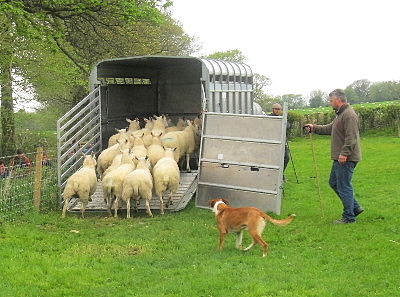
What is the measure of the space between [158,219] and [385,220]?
168 inches

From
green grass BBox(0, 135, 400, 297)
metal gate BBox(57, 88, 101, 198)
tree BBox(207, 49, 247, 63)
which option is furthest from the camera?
tree BBox(207, 49, 247, 63)

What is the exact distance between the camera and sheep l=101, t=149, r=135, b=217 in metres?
11.5

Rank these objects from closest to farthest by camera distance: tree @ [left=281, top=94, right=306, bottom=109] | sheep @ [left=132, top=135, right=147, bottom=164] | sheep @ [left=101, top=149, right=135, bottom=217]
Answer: sheep @ [left=101, top=149, right=135, bottom=217]
sheep @ [left=132, top=135, right=147, bottom=164]
tree @ [left=281, top=94, right=306, bottom=109]

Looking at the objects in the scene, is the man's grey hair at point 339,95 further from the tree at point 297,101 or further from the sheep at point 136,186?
the tree at point 297,101

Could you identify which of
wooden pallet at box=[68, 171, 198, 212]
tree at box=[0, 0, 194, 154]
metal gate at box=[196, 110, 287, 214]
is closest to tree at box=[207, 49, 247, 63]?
tree at box=[0, 0, 194, 154]

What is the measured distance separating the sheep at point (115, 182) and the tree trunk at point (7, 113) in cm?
1327

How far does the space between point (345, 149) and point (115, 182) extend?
179 inches

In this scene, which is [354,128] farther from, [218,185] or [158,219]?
[158,219]

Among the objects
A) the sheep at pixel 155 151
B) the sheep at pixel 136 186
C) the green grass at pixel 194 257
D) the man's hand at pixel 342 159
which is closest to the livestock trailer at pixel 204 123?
the green grass at pixel 194 257

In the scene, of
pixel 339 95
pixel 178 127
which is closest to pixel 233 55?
pixel 178 127

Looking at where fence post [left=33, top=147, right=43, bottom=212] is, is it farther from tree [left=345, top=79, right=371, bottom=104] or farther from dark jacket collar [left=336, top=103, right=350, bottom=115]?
tree [left=345, top=79, right=371, bottom=104]

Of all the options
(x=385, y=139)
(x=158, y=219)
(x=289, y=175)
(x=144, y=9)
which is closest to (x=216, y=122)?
(x=158, y=219)

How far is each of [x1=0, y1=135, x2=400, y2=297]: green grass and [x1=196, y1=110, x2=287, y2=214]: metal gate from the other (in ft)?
1.91

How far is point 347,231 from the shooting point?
934 cm
